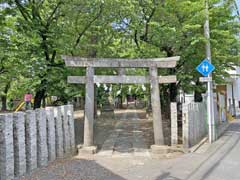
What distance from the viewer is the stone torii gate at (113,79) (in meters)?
10.4

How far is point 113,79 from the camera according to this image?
1075 cm

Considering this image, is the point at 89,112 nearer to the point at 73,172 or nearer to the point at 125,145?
the point at 125,145

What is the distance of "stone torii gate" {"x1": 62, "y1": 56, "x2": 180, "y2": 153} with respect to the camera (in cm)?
1038

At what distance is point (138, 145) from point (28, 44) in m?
5.63

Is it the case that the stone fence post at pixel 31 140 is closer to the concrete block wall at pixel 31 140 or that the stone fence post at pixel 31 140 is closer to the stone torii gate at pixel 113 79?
the concrete block wall at pixel 31 140

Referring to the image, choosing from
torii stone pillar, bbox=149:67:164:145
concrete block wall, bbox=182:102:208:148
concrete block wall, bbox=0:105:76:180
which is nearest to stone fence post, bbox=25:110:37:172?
concrete block wall, bbox=0:105:76:180

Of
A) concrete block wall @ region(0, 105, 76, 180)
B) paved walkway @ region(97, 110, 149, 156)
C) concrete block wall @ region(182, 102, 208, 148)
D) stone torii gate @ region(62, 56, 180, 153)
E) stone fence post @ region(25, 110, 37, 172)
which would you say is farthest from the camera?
stone torii gate @ region(62, 56, 180, 153)

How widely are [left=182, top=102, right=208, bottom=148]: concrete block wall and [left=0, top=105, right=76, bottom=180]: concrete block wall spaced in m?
3.89

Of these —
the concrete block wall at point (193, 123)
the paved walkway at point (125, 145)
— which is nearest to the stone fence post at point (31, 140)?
the paved walkway at point (125, 145)

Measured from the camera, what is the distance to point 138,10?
44.1ft

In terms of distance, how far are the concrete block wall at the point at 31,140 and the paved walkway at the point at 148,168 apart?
33 centimetres

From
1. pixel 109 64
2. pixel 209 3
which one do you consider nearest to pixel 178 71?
pixel 209 3

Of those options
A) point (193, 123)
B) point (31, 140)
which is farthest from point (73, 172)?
point (193, 123)

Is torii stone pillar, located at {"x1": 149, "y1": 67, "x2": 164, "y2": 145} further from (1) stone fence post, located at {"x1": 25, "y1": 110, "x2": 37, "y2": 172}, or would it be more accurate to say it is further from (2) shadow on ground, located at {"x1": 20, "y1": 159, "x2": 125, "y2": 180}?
(1) stone fence post, located at {"x1": 25, "y1": 110, "x2": 37, "y2": 172}
